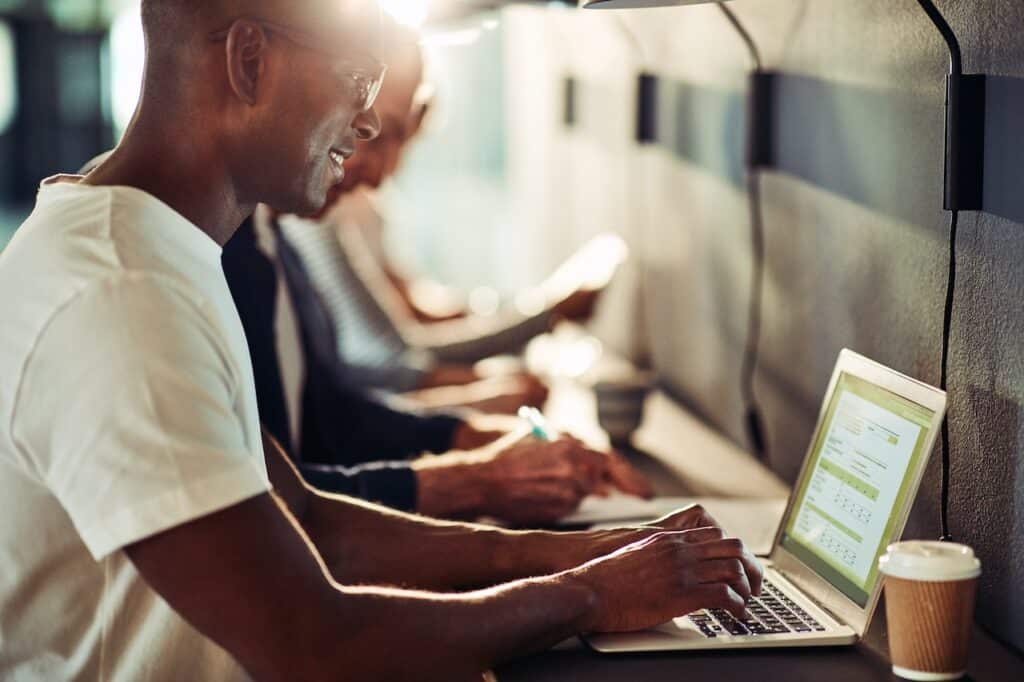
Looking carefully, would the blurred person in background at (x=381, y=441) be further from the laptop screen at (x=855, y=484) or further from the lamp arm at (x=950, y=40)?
the lamp arm at (x=950, y=40)

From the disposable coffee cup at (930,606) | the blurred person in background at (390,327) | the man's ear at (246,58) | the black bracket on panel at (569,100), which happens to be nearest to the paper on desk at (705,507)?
the disposable coffee cup at (930,606)

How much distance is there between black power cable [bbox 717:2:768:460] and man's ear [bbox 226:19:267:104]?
3.65 feet

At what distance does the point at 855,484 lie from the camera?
129cm

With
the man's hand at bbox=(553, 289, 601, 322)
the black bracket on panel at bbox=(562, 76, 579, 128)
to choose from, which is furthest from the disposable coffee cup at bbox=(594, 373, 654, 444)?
the black bracket on panel at bbox=(562, 76, 579, 128)

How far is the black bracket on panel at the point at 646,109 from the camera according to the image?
2.80 meters

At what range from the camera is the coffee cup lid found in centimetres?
100

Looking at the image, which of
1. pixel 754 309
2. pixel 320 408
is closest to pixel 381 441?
pixel 320 408

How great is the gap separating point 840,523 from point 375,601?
0.53 meters

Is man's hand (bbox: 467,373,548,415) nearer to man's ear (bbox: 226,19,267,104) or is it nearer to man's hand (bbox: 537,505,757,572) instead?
man's hand (bbox: 537,505,757,572)

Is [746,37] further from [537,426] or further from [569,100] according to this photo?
[569,100]

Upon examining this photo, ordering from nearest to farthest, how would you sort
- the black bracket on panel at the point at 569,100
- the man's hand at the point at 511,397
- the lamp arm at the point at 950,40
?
the lamp arm at the point at 950,40 < the man's hand at the point at 511,397 < the black bracket on panel at the point at 569,100

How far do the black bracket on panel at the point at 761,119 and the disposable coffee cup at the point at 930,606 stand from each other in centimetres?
103

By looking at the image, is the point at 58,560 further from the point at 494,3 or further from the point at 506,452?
the point at 494,3

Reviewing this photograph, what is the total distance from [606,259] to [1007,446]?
1951 mm
